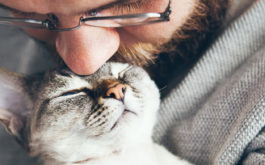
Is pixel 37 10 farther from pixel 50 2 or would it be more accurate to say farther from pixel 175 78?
pixel 175 78

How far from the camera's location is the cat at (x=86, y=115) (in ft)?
3.08

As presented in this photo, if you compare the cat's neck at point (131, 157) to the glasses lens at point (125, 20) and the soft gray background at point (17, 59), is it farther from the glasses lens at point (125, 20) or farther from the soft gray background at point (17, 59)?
the glasses lens at point (125, 20)

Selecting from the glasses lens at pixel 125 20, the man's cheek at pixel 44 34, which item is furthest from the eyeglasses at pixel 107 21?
the man's cheek at pixel 44 34

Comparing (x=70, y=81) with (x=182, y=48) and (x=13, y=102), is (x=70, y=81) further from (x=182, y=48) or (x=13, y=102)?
(x=182, y=48)

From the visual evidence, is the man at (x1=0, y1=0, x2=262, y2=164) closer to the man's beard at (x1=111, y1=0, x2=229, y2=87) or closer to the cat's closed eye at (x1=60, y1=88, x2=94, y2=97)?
the man's beard at (x1=111, y1=0, x2=229, y2=87)

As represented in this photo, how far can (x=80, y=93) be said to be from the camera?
1005mm

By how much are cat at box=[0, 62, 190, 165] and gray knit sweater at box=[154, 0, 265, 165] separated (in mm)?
83

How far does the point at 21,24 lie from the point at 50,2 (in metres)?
0.23

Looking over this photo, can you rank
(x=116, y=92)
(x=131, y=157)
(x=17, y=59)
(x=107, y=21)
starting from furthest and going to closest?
(x=17, y=59)
(x=131, y=157)
(x=116, y=92)
(x=107, y=21)

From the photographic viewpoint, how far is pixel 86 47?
0.82 metres

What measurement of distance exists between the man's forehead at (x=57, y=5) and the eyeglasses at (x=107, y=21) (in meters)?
0.05

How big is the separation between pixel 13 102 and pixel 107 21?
0.50 metres

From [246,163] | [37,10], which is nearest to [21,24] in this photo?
[37,10]

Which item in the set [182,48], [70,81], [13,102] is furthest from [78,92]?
[182,48]
